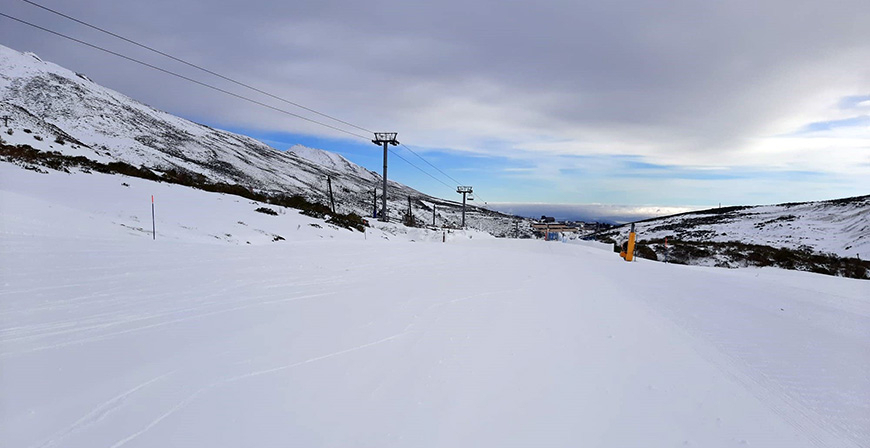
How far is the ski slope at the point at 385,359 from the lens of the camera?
9.95 feet

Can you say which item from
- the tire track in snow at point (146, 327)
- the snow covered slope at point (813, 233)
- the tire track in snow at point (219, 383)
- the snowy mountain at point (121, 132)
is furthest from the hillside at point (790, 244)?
the snowy mountain at point (121, 132)

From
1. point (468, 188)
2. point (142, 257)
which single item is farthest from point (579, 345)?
point (468, 188)

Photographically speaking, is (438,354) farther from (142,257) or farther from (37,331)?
(142,257)

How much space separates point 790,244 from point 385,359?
2152 inches

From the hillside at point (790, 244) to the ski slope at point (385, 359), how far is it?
2152 cm

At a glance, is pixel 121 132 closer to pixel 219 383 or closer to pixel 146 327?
pixel 146 327

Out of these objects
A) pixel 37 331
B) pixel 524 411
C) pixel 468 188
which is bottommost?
pixel 524 411

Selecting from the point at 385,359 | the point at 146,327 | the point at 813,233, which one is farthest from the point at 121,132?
the point at 813,233

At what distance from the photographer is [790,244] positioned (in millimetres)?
41562

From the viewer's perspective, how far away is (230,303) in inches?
236

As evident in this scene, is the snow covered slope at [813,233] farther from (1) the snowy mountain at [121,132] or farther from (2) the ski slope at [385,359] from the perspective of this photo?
(2) the ski slope at [385,359]

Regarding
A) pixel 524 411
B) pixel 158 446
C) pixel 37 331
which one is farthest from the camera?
pixel 37 331

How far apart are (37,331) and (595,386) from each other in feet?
20.4

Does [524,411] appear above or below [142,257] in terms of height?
below
